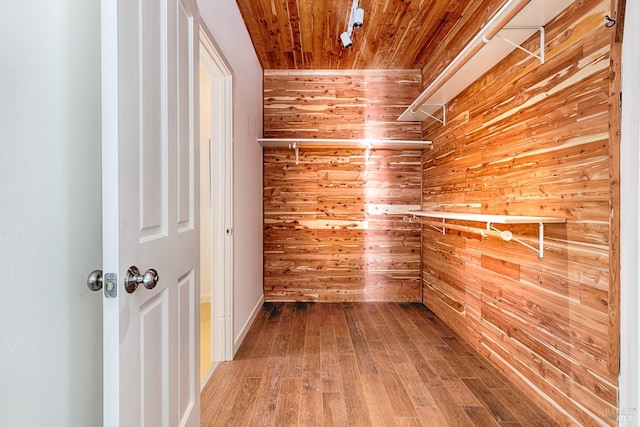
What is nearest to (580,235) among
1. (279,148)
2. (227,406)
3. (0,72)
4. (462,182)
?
(462,182)

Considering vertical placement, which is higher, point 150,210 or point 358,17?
point 358,17

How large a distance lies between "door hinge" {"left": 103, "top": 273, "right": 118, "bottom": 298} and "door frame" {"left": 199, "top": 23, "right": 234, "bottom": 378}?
1548 mm

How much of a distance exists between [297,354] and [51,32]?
7.30ft

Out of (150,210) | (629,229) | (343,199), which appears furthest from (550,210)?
(343,199)

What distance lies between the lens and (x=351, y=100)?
369 centimetres

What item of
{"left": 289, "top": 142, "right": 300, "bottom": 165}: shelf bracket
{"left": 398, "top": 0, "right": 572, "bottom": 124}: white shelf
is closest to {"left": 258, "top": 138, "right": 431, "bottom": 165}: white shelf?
{"left": 289, "top": 142, "right": 300, "bottom": 165}: shelf bracket

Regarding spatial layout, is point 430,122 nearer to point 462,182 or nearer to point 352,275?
point 462,182

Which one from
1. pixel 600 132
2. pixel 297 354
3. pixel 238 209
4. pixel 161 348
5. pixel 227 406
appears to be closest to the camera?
pixel 161 348

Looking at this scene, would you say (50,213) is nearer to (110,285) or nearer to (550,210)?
(110,285)

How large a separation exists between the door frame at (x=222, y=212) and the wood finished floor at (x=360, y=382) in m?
0.23

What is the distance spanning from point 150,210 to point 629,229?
1643 mm

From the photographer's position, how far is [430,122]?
3439 mm

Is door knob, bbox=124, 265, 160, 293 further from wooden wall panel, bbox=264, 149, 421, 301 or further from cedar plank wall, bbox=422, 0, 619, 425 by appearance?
wooden wall panel, bbox=264, 149, 421, 301

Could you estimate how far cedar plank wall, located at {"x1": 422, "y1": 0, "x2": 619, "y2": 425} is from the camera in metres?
1.44
